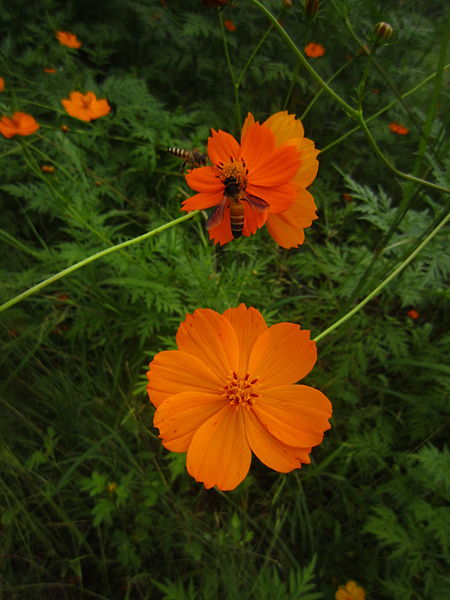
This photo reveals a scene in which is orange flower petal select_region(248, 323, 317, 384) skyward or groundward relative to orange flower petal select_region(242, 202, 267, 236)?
groundward

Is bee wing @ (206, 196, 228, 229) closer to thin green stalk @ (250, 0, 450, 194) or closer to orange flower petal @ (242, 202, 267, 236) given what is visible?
orange flower petal @ (242, 202, 267, 236)

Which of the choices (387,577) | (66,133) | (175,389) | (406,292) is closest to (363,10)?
(66,133)

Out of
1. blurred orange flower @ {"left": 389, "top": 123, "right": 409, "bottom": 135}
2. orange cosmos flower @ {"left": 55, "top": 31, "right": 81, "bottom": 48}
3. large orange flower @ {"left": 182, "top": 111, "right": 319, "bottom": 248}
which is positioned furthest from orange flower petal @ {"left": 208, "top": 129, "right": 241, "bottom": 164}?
blurred orange flower @ {"left": 389, "top": 123, "right": 409, "bottom": 135}

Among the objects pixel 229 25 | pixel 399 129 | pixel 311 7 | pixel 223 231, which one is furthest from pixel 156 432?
pixel 229 25

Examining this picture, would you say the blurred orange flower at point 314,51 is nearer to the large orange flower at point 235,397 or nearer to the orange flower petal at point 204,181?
the orange flower petal at point 204,181

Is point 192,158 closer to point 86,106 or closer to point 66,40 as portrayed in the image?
point 86,106

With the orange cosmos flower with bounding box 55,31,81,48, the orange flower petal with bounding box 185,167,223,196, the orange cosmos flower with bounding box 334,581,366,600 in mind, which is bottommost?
the orange cosmos flower with bounding box 334,581,366,600
